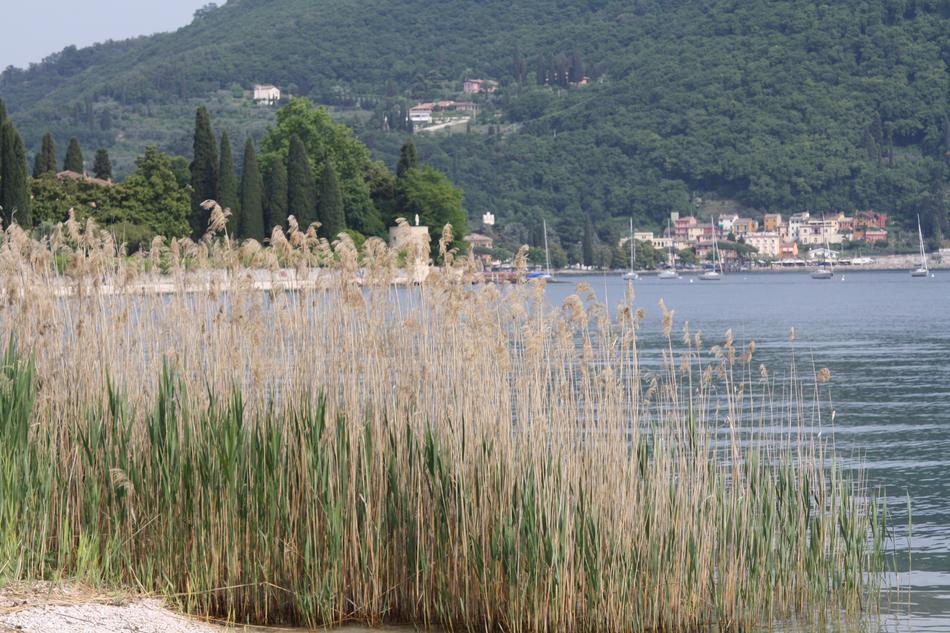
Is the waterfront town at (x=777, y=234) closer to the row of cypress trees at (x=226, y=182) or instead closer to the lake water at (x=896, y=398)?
the lake water at (x=896, y=398)

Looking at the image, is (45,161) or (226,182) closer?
(226,182)

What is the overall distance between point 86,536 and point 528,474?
7.16 feet

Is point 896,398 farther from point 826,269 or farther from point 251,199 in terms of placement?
point 826,269

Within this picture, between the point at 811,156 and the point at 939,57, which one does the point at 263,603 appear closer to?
the point at 811,156

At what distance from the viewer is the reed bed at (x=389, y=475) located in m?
6.23

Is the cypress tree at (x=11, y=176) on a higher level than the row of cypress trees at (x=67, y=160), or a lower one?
lower

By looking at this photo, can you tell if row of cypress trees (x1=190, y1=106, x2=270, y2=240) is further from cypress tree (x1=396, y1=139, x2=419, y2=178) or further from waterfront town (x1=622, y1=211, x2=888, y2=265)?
waterfront town (x1=622, y1=211, x2=888, y2=265)

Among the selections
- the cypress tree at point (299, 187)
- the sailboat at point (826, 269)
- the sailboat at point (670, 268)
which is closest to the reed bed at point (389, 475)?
the cypress tree at point (299, 187)

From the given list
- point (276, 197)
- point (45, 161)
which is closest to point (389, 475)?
point (276, 197)

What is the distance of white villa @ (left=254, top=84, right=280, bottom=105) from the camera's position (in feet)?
640

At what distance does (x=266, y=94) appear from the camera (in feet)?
642

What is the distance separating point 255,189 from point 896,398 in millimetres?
37933

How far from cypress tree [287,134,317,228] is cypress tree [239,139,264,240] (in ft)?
10.5

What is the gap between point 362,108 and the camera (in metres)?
200
